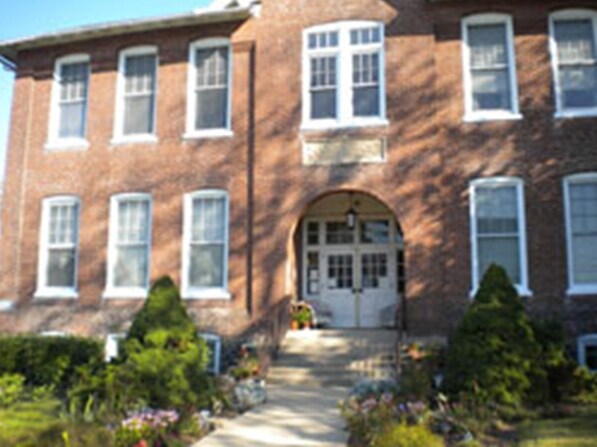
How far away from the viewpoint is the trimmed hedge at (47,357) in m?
13.4

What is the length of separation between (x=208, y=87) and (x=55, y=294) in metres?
7.17

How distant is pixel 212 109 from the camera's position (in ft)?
55.8

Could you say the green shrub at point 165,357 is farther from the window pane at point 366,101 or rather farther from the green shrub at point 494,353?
the window pane at point 366,101

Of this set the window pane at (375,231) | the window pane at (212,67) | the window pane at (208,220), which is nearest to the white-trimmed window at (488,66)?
the window pane at (375,231)

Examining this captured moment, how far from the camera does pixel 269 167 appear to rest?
52.4 feet

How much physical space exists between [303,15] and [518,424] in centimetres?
1151

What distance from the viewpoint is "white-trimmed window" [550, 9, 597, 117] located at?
49.6 feet

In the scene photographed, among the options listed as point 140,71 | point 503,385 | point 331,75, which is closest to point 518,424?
point 503,385

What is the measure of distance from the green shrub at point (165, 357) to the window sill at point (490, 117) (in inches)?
327

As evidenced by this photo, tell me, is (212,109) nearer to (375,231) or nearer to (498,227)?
(375,231)

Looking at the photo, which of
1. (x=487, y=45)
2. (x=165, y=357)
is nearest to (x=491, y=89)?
(x=487, y=45)

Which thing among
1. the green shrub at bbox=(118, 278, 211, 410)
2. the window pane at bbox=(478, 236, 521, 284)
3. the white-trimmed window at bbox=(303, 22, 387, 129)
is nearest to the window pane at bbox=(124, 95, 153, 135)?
the white-trimmed window at bbox=(303, 22, 387, 129)

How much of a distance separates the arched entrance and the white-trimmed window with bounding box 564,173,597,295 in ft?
13.9

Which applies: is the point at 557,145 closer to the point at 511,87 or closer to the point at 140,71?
the point at 511,87
